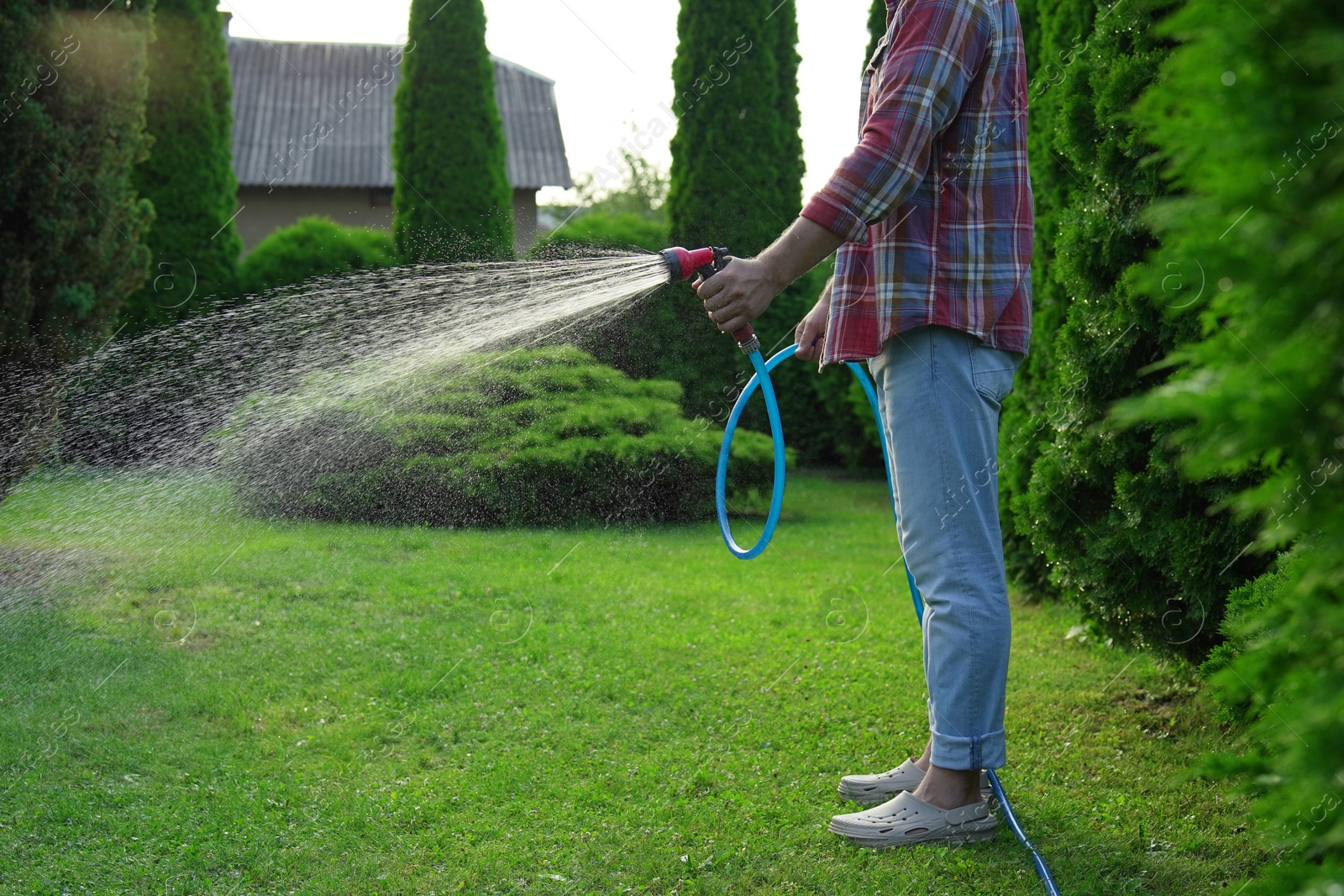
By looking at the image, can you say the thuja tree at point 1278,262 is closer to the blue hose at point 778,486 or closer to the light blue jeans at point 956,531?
the light blue jeans at point 956,531

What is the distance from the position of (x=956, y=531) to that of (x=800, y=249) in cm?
78

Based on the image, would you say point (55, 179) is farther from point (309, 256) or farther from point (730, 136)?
point (730, 136)

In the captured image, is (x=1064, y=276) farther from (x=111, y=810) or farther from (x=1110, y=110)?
Result: (x=111, y=810)

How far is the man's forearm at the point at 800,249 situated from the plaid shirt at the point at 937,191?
0.03 meters

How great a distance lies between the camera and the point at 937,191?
2623 mm

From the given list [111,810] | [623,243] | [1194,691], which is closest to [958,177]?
[1194,691]

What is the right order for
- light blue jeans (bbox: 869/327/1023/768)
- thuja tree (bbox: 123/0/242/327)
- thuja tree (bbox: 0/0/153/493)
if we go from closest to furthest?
light blue jeans (bbox: 869/327/1023/768) → thuja tree (bbox: 0/0/153/493) → thuja tree (bbox: 123/0/242/327)

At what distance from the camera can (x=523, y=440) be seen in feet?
24.0

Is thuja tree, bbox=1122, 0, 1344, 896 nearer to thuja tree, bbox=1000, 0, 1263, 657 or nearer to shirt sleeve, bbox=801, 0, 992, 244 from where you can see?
shirt sleeve, bbox=801, 0, 992, 244

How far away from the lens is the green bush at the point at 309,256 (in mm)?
10562

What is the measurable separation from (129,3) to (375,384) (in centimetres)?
263

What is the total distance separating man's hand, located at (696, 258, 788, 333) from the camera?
2488mm

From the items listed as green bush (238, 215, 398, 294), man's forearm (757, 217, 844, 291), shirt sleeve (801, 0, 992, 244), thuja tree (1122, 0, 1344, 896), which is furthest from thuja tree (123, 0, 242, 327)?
thuja tree (1122, 0, 1344, 896)

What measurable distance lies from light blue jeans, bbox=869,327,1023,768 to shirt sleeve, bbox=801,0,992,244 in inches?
14.5
